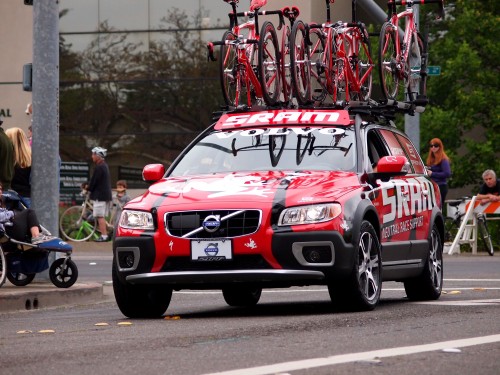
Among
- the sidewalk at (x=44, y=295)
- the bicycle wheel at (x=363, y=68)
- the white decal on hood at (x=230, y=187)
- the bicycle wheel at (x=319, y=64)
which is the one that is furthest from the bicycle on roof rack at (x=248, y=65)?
the white decal on hood at (x=230, y=187)

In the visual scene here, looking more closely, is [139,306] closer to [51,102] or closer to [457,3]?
[51,102]

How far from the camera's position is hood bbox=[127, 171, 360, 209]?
11430mm

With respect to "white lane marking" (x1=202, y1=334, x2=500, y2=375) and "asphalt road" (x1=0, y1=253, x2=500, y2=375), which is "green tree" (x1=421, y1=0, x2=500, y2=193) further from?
"white lane marking" (x1=202, y1=334, x2=500, y2=375)

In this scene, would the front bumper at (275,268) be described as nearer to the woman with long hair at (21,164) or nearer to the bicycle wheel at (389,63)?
the bicycle wheel at (389,63)

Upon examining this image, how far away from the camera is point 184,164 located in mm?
12875

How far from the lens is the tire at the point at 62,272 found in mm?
15023

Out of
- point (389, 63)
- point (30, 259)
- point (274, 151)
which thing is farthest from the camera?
→ point (389, 63)

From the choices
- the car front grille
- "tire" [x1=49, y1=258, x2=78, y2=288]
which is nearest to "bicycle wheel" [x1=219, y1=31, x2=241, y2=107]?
"tire" [x1=49, y1=258, x2=78, y2=288]

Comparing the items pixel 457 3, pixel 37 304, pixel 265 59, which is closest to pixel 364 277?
pixel 37 304

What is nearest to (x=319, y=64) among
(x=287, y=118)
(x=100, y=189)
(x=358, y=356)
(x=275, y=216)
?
(x=287, y=118)

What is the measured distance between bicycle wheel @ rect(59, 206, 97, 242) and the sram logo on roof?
18.3m

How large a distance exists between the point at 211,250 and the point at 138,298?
0.94m

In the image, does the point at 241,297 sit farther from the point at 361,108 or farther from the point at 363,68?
the point at 363,68

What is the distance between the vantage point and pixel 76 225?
104 ft
